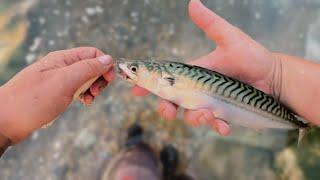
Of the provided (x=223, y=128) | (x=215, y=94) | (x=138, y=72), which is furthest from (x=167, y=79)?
(x=223, y=128)

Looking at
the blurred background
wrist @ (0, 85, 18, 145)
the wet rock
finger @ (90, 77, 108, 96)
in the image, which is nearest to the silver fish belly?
finger @ (90, 77, 108, 96)

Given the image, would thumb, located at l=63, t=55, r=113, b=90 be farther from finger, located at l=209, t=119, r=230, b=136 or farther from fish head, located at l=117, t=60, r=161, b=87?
finger, located at l=209, t=119, r=230, b=136

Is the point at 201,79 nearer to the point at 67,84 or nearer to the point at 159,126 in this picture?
the point at 67,84

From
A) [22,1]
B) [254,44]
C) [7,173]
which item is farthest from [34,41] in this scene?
[254,44]

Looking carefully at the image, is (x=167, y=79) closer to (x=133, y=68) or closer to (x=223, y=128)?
(x=133, y=68)

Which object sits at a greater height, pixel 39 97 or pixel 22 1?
pixel 22 1

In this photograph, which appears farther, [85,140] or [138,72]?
[85,140]

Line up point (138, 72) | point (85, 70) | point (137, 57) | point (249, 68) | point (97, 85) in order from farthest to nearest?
point (137, 57), point (249, 68), point (97, 85), point (138, 72), point (85, 70)

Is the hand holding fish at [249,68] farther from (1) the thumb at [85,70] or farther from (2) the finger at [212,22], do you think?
(1) the thumb at [85,70]
